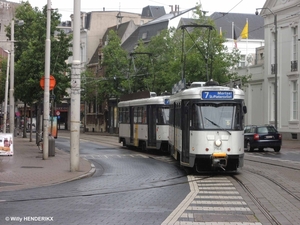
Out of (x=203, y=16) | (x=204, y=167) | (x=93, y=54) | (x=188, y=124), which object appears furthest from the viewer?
(x=93, y=54)

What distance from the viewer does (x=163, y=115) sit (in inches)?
1249

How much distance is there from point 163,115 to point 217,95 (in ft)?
39.4

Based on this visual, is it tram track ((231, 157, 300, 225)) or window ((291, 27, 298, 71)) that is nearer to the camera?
tram track ((231, 157, 300, 225))

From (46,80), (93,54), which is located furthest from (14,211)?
(93,54)

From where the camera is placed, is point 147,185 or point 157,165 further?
point 157,165

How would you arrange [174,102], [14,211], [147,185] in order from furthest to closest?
[174,102], [147,185], [14,211]

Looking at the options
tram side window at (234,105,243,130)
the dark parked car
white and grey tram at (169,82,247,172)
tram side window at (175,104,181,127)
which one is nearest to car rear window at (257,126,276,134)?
the dark parked car

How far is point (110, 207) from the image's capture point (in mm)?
12648

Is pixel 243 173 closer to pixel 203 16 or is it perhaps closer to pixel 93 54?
pixel 203 16

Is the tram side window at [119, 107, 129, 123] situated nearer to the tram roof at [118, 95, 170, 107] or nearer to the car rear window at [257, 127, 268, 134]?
the tram roof at [118, 95, 170, 107]

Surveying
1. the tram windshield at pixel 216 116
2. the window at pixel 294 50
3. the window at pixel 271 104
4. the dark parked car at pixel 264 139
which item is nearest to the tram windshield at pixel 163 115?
the dark parked car at pixel 264 139

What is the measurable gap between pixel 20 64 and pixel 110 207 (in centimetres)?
3105

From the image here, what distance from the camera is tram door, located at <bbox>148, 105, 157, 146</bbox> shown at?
32.3 m

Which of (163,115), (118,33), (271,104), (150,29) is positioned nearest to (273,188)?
(163,115)
